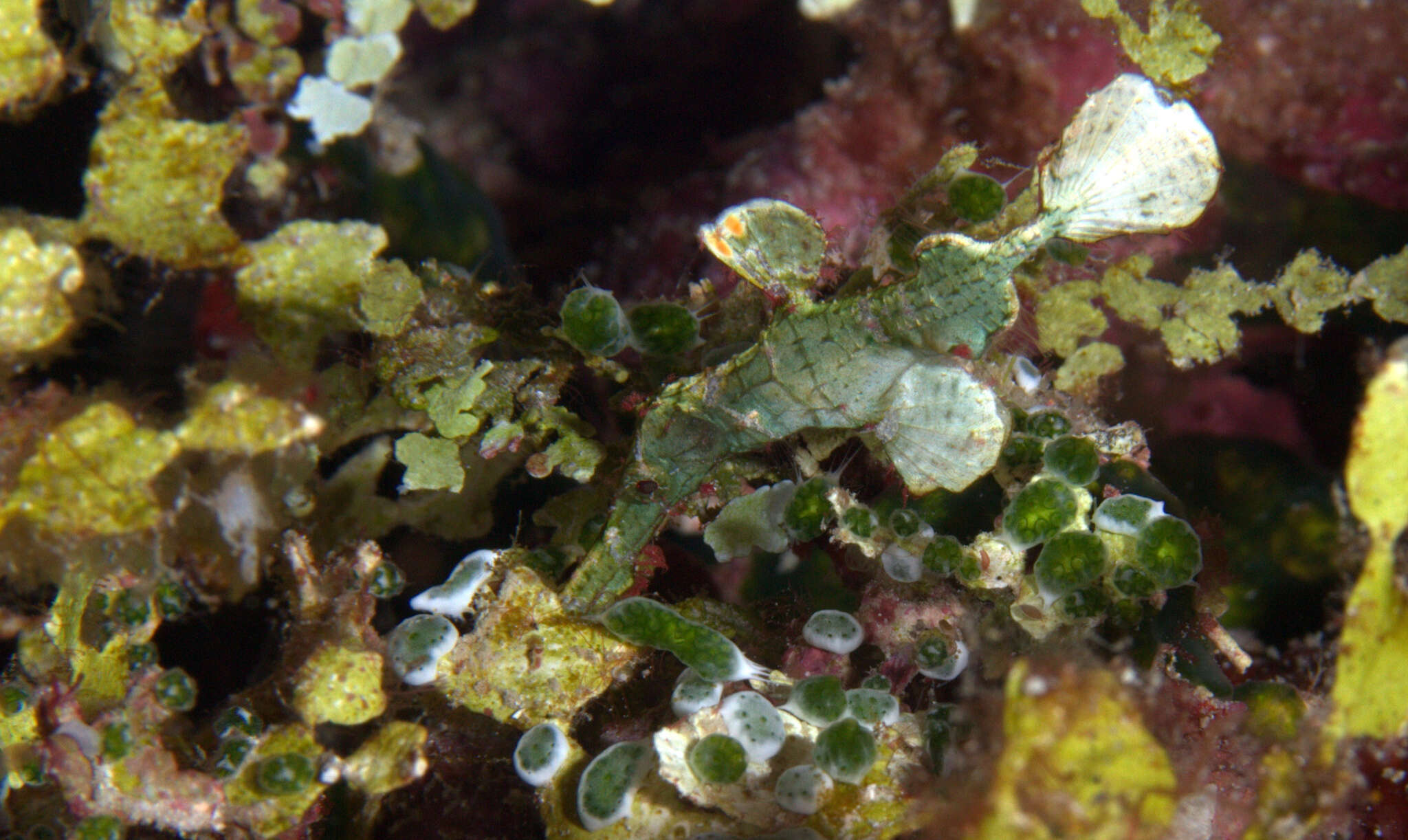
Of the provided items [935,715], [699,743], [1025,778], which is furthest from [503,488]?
[1025,778]

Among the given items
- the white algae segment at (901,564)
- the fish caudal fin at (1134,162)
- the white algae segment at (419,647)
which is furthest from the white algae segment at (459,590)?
the fish caudal fin at (1134,162)

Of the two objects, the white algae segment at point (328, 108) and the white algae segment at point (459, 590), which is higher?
the white algae segment at point (328, 108)

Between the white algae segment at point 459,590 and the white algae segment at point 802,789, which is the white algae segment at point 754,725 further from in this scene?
the white algae segment at point 459,590

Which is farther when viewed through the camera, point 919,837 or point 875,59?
point 875,59

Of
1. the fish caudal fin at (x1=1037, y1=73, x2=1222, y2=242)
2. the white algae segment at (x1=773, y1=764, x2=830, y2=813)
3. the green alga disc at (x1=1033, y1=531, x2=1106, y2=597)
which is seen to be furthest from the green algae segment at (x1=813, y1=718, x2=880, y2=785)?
the fish caudal fin at (x1=1037, y1=73, x2=1222, y2=242)

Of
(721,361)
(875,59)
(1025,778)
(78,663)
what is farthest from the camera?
(875,59)

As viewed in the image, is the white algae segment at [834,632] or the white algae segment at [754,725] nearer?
the white algae segment at [754,725]

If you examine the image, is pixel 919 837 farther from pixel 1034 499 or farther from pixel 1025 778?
pixel 1034 499
